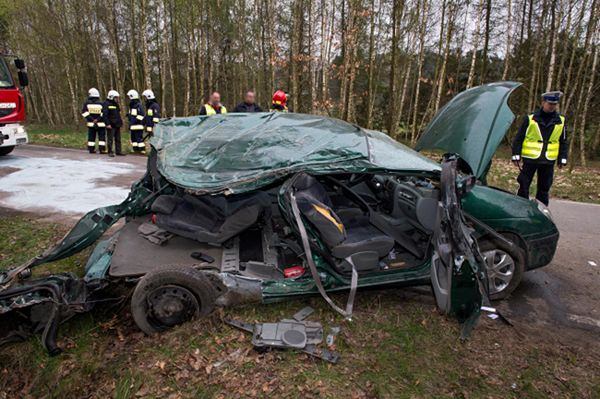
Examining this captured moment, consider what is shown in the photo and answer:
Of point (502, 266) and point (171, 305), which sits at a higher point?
point (502, 266)

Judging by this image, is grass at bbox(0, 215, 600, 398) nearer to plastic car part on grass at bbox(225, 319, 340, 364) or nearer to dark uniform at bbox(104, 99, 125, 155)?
plastic car part on grass at bbox(225, 319, 340, 364)

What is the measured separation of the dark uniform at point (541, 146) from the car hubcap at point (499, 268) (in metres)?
2.64

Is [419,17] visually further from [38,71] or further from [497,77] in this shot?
[38,71]

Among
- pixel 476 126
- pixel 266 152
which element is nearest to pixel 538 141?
pixel 476 126

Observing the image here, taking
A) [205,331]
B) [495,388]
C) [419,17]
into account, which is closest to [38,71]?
[419,17]

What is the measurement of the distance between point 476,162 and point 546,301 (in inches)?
61.6

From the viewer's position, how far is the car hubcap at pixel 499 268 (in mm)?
3432

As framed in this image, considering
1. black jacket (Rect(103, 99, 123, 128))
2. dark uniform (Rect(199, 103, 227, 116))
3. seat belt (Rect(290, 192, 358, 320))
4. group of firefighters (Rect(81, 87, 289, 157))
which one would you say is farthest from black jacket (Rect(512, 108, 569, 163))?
black jacket (Rect(103, 99, 123, 128))

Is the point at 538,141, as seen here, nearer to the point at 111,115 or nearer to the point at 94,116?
the point at 111,115

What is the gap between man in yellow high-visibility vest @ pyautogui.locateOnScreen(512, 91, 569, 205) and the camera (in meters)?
5.36

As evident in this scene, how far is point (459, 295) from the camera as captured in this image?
8.72ft

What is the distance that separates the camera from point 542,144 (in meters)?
5.42

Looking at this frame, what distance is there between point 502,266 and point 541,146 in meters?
2.86

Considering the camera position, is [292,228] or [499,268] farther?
[499,268]
